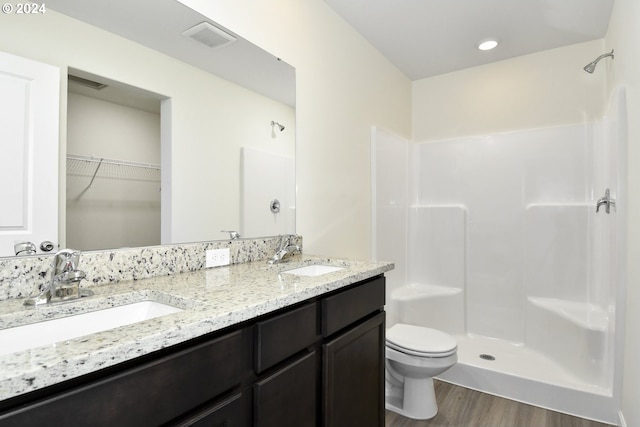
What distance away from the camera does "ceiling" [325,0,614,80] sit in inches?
86.6

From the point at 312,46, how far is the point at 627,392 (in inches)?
101

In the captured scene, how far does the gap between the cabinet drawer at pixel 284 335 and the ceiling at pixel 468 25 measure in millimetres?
1980

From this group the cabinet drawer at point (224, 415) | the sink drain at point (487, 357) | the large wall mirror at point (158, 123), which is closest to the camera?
the cabinet drawer at point (224, 415)

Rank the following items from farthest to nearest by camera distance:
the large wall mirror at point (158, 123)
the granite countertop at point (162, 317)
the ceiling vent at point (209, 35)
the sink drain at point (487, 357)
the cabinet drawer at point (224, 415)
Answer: the sink drain at point (487, 357)
the ceiling vent at point (209, 35)
the large wall mirror at point (158, 123)
the cabinet drawer at point (224, 415)
the granite countertop at point (162, 317)

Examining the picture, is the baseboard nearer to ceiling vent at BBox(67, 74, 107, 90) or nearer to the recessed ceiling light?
the recessed ceiling light

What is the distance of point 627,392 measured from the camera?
1797mm

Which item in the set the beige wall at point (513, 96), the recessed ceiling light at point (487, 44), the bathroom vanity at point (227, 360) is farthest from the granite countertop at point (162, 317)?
the beige wall at point (513, 96)

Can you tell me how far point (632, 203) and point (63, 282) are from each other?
2.41 meters

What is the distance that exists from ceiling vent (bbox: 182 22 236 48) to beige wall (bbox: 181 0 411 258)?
46 millimetres

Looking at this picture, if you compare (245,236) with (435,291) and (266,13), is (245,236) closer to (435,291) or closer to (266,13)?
(266,13)

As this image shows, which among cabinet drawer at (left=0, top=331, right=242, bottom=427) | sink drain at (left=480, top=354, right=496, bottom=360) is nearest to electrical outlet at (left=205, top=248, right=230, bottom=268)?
cabinet drawer at (left=0, top=331, right=242, bottom=427)

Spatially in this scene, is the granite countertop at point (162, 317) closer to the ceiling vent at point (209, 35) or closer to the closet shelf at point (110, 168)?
the closet shelf at point (110, 168)

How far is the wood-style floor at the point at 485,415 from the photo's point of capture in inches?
79.9

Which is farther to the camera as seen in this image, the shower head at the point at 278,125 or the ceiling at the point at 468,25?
the ceiling at the point at 468,25
